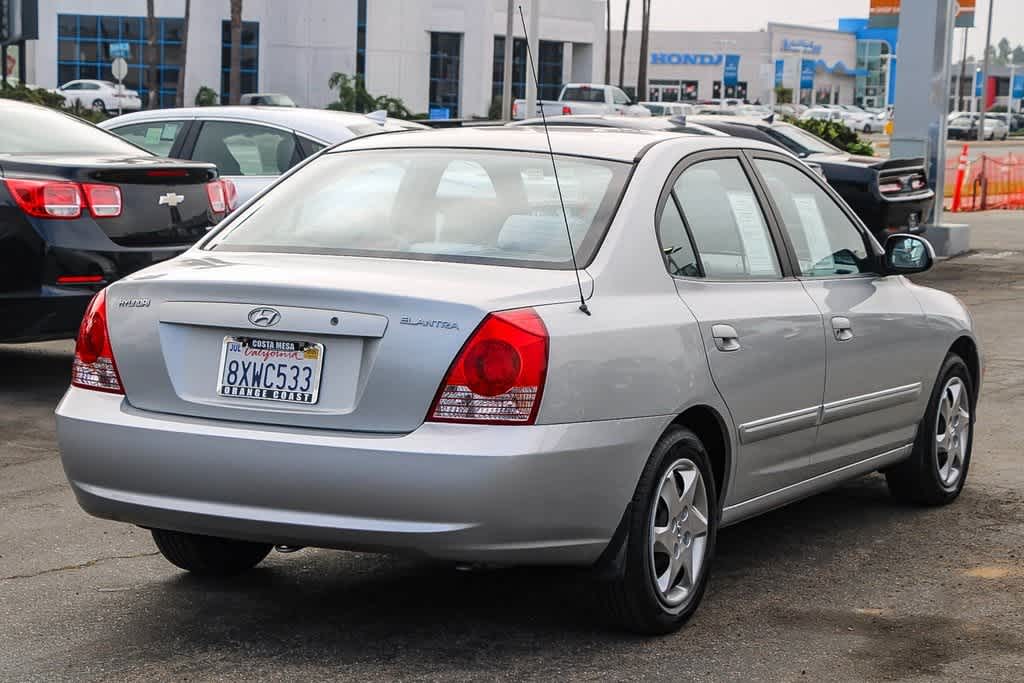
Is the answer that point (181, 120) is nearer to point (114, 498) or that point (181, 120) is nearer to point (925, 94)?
Answer: point (114, 498)

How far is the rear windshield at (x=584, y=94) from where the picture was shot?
57969 mm

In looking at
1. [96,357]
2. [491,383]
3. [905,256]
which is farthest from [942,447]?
[96,357]

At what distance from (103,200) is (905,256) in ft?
15.2

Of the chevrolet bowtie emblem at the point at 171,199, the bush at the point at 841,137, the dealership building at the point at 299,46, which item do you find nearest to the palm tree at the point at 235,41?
the dealership building at the point at 299,46

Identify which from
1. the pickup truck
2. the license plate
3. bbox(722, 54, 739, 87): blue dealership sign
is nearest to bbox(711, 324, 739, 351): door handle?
the license plate

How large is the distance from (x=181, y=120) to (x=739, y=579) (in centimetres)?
801

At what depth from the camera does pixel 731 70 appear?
130125 mm

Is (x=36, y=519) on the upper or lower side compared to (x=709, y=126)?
lower

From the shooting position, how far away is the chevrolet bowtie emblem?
9430 millimetres

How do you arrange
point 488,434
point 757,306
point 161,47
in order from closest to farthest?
point 488,434 < point 757,306 < point 161,47

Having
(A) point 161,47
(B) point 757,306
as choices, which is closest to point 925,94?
(B) point 757,306

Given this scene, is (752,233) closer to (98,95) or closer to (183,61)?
(183,61)

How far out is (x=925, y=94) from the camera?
68.6 ft

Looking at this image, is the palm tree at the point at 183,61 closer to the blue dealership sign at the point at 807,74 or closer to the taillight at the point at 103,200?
the taillight at the point at 103,200
